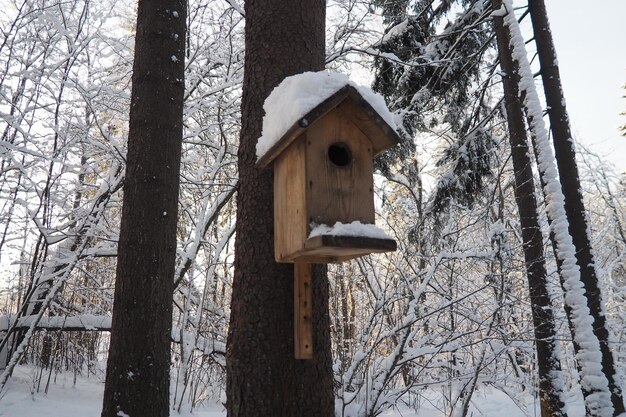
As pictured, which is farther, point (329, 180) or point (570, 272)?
point (570, 272)

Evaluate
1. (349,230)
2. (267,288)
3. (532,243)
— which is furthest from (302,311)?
(532,243)

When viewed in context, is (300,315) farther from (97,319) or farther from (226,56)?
(226,56)

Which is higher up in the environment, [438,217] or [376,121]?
[438,217]

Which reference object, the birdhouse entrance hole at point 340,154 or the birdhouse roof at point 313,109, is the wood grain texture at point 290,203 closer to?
Result: the birdhouse roof at point 313,109

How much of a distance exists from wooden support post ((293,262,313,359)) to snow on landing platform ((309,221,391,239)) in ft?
0.75

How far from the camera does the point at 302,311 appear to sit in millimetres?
1868

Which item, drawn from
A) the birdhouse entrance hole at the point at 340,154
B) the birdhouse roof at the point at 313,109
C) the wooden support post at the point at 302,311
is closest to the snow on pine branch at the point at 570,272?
the birdhouse roof at the point at 313,109

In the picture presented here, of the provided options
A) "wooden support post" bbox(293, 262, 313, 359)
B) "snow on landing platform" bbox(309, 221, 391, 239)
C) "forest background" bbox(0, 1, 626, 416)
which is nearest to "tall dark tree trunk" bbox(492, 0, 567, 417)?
"forest background" bbox(0, 1, 626, 416)

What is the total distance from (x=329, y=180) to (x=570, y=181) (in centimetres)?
426

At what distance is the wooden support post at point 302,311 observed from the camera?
1.84 m

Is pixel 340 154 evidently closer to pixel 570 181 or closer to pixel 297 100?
pixel 297 100

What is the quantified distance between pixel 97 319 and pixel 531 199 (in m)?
5.49

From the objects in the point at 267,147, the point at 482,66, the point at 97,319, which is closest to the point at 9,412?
the point at 97,319

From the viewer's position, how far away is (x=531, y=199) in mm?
5555
